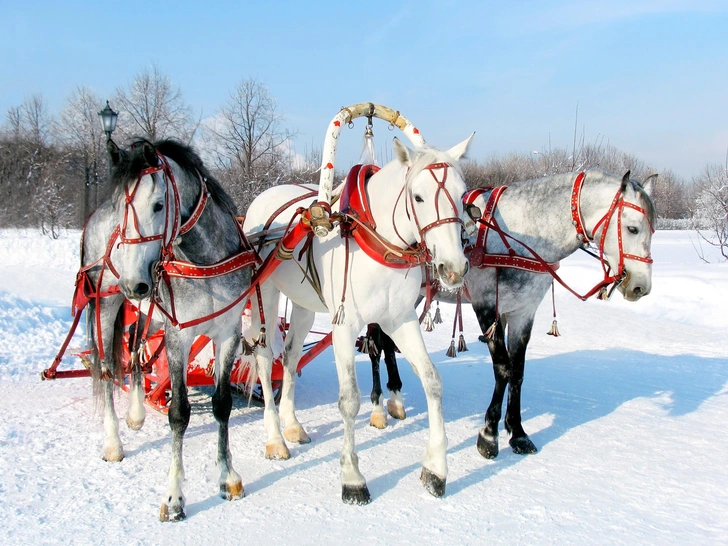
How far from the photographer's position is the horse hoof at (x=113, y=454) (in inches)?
162

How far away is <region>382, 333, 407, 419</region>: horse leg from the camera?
531 cm

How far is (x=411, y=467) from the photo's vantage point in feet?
13.5

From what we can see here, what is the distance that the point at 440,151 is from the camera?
3441 mm

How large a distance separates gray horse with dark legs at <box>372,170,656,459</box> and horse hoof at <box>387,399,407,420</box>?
1.03m

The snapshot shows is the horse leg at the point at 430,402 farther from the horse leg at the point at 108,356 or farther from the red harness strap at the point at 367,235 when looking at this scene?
the horse leg at the point at 108,356

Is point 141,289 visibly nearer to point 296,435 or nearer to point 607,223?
point 296,435

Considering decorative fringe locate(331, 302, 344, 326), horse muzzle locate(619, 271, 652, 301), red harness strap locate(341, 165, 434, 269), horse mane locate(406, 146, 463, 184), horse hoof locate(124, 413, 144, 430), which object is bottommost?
horse hoof locate(124, 413, 144, 430)

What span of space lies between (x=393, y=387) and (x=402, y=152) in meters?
2.73

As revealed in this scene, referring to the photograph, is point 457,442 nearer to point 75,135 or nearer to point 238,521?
point 238,521

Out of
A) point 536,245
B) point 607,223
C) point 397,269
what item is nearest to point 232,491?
point 397,269

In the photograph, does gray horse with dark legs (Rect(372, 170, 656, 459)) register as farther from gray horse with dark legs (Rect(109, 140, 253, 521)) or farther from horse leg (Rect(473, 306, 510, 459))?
gray horse with dark legs (Rect(109, 140, 253, 521))

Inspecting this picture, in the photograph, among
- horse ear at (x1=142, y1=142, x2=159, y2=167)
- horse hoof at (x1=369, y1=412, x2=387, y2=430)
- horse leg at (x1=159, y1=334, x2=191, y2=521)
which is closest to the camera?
horse ear at (x1=142, y1=142, x2=159, y2=167)

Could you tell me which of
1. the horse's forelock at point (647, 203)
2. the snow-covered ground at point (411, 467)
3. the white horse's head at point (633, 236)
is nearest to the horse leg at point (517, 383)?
the snow-covered ground at point (411, 467)

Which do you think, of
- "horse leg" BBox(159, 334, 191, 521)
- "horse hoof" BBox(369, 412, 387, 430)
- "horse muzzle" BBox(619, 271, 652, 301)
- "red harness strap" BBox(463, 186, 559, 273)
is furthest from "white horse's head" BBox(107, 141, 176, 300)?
"horse muzzle" BBox(619, 271, 652, 301)
